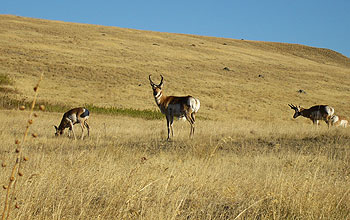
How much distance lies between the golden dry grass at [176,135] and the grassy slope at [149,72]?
0.20m

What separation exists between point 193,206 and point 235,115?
97.4 feet

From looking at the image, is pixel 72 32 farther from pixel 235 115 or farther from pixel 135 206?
pixel 135 206

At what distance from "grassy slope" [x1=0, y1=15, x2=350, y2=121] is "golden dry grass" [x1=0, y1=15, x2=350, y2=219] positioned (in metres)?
0.20

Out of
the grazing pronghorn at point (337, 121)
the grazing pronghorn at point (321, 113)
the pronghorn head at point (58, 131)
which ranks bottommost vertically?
the pronghorn head at point (58, 131)

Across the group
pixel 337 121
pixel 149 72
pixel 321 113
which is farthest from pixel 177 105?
pixel 149 72

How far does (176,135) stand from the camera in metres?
16.6

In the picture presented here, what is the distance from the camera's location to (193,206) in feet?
16.9

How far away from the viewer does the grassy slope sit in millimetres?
38281

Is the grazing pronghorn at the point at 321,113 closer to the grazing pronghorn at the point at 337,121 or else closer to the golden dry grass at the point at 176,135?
the grazing pronghorn at the point at 337,121

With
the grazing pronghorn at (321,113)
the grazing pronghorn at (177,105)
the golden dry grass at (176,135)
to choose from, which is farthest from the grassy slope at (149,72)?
the grazing pronghorn at (177,105)

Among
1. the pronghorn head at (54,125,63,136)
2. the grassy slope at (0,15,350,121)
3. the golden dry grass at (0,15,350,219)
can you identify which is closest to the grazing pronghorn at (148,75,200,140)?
the golden dry grass at (0,15,350,219)

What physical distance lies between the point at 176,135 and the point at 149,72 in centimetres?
3411

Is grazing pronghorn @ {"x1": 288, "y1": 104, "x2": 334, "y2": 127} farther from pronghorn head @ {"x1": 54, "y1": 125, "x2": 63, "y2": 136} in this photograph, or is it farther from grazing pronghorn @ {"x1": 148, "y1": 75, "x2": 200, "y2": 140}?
pronghorn head @ {"x1": 54, "y1": 125, "x2": 63, "y2": 136}

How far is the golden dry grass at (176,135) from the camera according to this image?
5.12m
